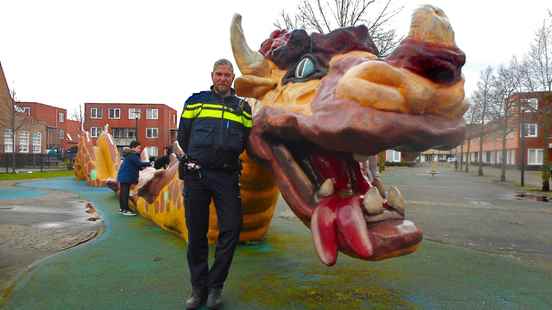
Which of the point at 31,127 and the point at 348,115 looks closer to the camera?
the point at 348,115

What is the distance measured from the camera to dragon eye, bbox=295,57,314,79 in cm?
265

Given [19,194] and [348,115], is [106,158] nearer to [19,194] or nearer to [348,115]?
[19,194]

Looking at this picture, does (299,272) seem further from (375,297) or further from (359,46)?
(359,46)

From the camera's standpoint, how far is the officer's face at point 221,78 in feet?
9.59

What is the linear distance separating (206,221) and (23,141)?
41350 millimetres

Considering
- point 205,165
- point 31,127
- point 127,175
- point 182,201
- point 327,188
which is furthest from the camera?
point 31,127

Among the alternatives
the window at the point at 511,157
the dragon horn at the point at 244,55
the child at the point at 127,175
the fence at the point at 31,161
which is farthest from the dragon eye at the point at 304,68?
the window at the point at 511,157

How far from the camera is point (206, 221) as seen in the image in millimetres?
2881

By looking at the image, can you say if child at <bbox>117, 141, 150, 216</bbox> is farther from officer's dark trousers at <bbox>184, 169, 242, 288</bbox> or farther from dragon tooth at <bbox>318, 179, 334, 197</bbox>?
dragon tooth at <bbox>318, 179, 334, 197</bbox>

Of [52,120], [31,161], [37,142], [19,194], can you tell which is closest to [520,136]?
[19,194]

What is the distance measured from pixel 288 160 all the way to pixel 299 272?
1.49 metres

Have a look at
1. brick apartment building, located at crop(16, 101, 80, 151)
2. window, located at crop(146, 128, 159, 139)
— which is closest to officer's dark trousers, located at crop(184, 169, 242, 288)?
brick apartment building, located at crop(16, 101, 80, 151)

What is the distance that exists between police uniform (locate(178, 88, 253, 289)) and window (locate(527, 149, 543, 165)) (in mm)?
46162

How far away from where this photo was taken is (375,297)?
3.13m
